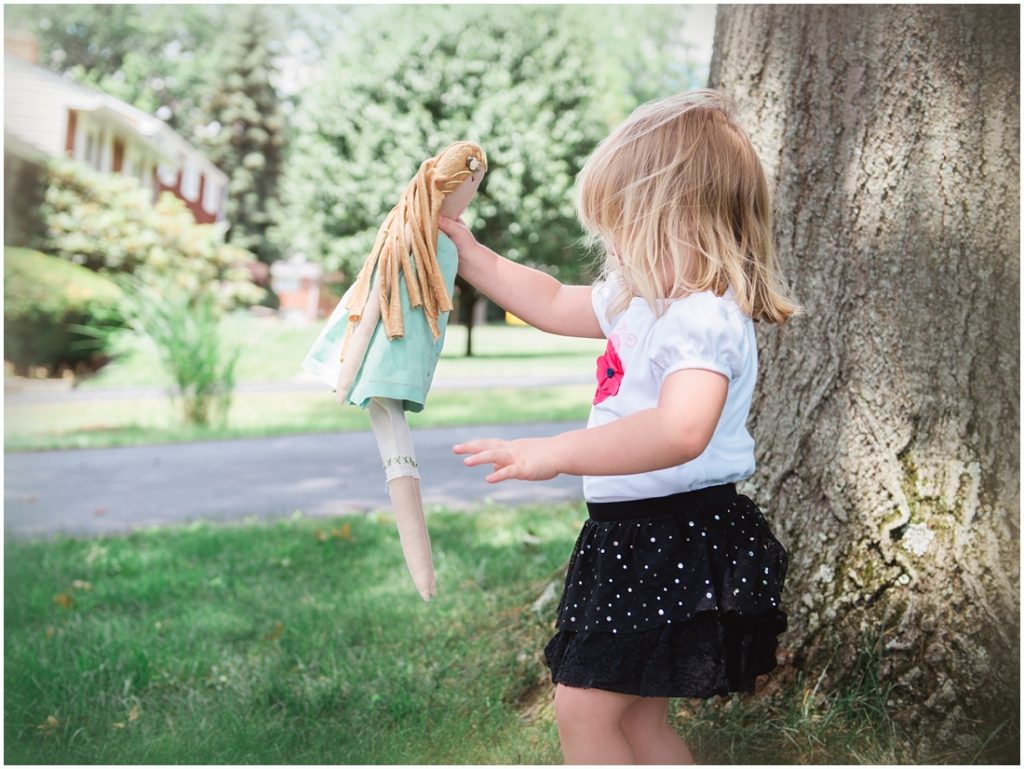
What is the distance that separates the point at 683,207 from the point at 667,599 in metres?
0.71

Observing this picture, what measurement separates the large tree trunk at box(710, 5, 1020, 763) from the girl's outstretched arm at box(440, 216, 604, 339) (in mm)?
890

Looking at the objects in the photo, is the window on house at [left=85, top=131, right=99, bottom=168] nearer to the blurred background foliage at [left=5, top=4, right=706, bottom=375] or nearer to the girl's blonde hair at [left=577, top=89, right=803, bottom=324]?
the blurred background foliage at [left=5, top=4, right=706, bottom=375]

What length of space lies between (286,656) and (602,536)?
5.70ft

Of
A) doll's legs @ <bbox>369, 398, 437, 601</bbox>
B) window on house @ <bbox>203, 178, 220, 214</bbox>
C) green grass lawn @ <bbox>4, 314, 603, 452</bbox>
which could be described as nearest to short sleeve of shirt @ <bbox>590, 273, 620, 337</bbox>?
doll's legs @ <bbox>369, 398, 437, 601</bbox>

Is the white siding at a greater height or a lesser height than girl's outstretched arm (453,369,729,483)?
greater

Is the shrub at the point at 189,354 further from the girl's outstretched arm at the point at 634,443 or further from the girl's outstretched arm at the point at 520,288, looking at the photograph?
the girl's outstretched arm at the point at 634,443

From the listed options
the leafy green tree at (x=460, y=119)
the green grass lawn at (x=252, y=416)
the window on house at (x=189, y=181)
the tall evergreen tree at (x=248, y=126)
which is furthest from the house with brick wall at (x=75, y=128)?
the tall evergreen tree at (x=248, y=126)

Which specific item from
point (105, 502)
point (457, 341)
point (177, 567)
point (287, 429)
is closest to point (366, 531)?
point (177, 567)

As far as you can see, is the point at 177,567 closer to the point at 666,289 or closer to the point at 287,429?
the point at 666,289

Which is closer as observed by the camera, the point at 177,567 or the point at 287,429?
the point at 177,567

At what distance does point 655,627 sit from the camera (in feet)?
5.98

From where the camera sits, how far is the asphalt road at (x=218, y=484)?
5.88 m

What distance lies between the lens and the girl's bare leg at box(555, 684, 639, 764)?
6.10ft

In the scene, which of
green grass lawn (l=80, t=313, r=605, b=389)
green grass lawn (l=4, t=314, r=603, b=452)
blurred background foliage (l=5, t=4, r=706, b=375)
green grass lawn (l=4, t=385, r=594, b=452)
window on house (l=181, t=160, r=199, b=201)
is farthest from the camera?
window on house (l=181, t=160, r=199, b=201)
